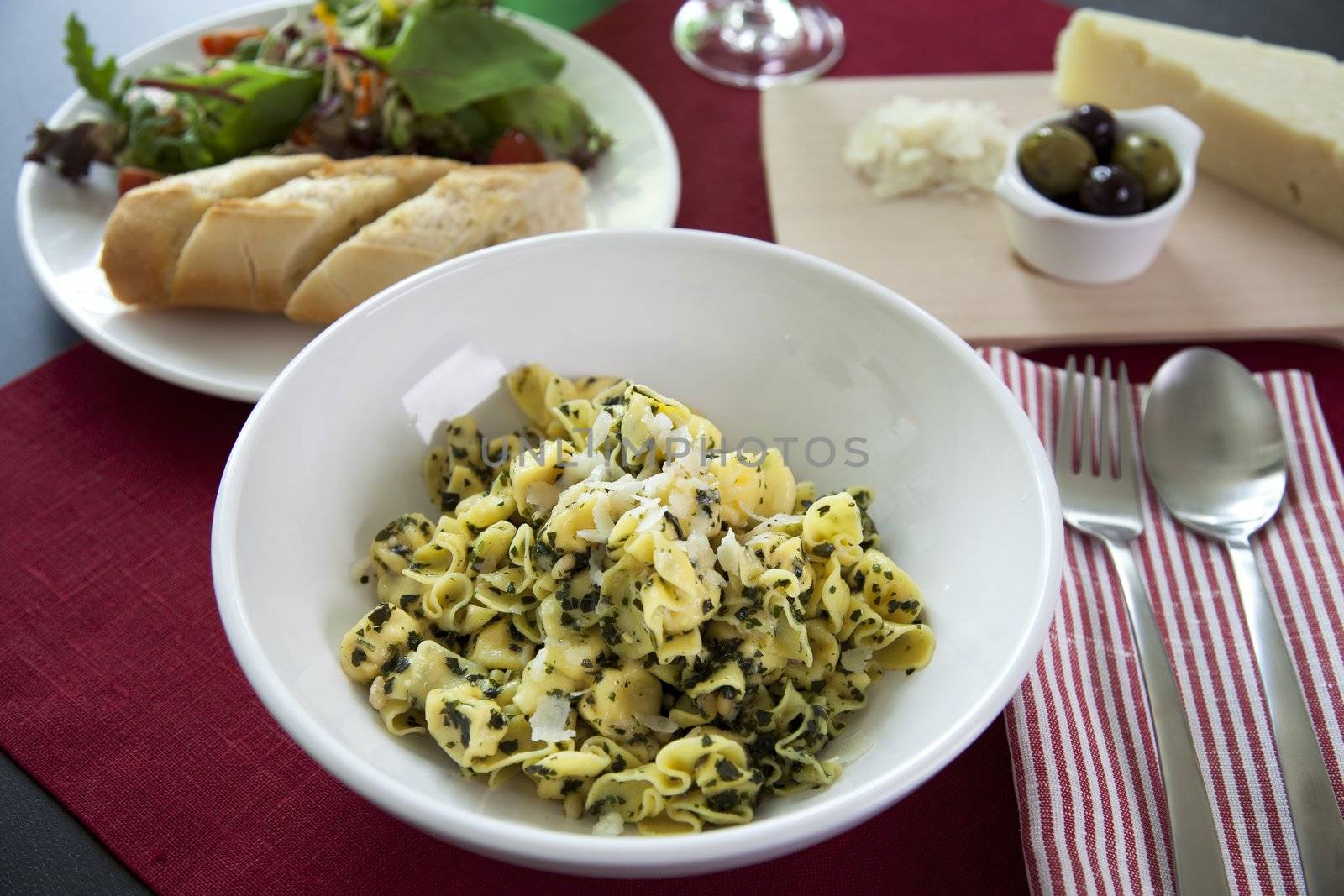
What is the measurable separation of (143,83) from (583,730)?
1.81 metres

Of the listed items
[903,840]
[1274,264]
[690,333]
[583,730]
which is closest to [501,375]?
[690,333]

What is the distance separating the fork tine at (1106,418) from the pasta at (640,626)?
526 millimetres

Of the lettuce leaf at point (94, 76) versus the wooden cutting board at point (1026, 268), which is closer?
the wooden cutting board at point (1026, 268)

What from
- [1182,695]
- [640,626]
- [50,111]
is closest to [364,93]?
[50,111]

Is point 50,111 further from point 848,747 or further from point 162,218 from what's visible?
point 848,747

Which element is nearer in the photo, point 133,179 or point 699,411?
point 699,411

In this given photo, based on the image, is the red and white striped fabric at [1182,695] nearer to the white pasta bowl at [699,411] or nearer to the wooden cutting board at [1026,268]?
the white pasta bowl at [699,411]

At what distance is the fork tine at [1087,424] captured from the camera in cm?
165

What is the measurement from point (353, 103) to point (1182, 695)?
1.95 m

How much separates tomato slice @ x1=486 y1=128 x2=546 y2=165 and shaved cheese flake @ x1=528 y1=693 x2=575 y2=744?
143 centimetres

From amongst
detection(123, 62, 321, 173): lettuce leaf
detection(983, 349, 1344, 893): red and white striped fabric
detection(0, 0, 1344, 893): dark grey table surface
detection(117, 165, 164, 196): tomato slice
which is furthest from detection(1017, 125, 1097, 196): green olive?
detection(117, 165, 164, 196): tomato slice

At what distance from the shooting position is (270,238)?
6.17ft

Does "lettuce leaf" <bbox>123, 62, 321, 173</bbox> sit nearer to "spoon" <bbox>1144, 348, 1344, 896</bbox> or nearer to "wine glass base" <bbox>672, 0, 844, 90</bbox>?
"wine glass base" <bbox>672, 0, 844, 90</bbox>

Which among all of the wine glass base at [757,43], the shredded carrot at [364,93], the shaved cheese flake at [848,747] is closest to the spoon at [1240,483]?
the shaved cheese flake at [848,747]
